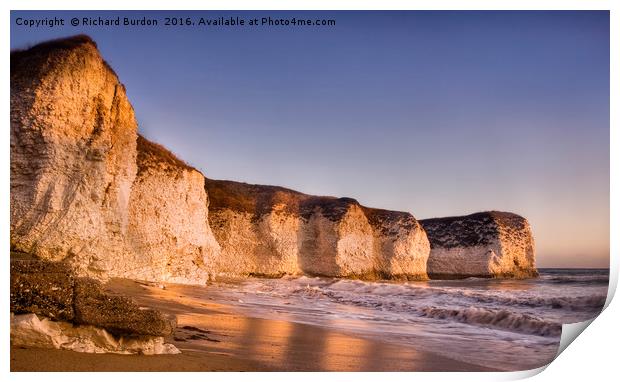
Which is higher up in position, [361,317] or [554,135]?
[554,135]

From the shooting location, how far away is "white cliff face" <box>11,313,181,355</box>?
3814 mm

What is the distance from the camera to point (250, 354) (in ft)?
14.4

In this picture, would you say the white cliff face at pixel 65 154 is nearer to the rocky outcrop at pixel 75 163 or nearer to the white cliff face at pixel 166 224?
the rocky outcrop at pixel 75 163

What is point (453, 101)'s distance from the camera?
5.95 meters

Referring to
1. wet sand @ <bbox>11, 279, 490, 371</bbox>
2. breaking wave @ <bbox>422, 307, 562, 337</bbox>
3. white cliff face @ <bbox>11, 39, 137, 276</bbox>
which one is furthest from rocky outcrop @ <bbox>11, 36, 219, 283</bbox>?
breaking wave @ <bbox>422, 307, 562, 337</bbox>

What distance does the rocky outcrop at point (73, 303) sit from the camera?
377 cm

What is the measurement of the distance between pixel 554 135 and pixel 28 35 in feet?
16.2

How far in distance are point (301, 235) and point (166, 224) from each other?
5792 mm

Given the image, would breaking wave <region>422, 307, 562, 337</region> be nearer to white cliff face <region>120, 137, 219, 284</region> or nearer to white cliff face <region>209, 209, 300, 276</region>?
white cliff face <region>120, 137, 219, 284</region>
